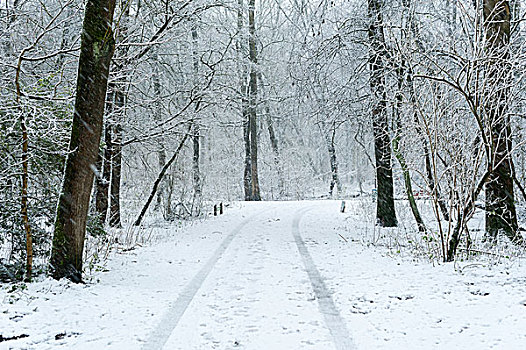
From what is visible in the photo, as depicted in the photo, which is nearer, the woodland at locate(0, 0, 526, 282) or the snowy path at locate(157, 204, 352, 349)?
the snowy path at locate(157, 204, 352, 349)

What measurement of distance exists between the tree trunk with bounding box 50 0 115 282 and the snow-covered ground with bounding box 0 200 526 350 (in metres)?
0.44

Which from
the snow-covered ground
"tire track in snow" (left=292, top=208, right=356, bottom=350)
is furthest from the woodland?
"tire track in snow" (left=292, top=208, right=356, bottom=350)

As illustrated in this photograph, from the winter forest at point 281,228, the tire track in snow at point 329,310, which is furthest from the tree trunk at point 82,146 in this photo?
the tire track in snow at point 329,310

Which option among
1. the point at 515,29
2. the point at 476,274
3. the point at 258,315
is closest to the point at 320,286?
the point at 258,315

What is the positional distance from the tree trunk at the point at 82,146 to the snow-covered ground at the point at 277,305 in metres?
0.44

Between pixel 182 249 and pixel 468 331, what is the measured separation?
7102mm

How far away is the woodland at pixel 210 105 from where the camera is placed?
6906 mm

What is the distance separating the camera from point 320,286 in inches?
273

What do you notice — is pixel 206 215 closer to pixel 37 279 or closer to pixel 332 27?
pixel 332 27

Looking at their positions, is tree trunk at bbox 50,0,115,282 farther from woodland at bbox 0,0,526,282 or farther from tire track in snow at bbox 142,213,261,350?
tire track in snow at bbox 142,213,261,350

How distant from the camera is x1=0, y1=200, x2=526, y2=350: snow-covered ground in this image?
15.4 feet

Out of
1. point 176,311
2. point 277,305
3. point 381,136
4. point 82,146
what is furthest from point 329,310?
point 381,136

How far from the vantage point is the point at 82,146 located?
684 cm

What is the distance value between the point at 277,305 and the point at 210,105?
10.4 meters
